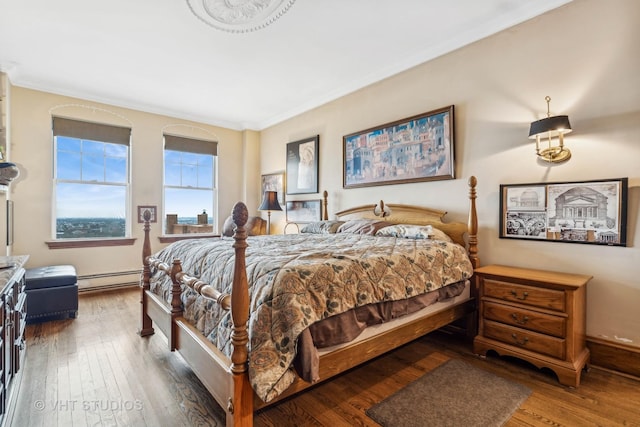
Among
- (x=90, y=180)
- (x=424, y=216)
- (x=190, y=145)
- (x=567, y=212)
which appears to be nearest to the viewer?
(x=567, y=212)

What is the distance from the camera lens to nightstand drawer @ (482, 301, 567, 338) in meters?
2.06

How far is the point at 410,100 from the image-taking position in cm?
347

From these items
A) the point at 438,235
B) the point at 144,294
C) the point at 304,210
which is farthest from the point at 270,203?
the point at 438,235

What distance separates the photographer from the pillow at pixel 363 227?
126 inches

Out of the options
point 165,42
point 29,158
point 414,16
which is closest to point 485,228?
point 414,16

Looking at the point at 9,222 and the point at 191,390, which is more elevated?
the point at 9,222

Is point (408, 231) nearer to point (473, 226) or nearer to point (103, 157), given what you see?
point (473, 226)

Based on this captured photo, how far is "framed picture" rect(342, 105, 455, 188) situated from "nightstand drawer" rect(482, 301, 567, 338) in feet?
4.26

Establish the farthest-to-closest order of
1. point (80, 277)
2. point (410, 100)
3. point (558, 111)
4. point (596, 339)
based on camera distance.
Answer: point (80, 277), point (410, 100), point (558, 111), point (596, 339)

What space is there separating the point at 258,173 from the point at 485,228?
4.23 metres

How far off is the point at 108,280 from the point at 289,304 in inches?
169

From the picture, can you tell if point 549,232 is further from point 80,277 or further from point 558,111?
point 80,277

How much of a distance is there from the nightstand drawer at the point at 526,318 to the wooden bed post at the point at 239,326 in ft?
6.36

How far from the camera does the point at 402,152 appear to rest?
3.48m
